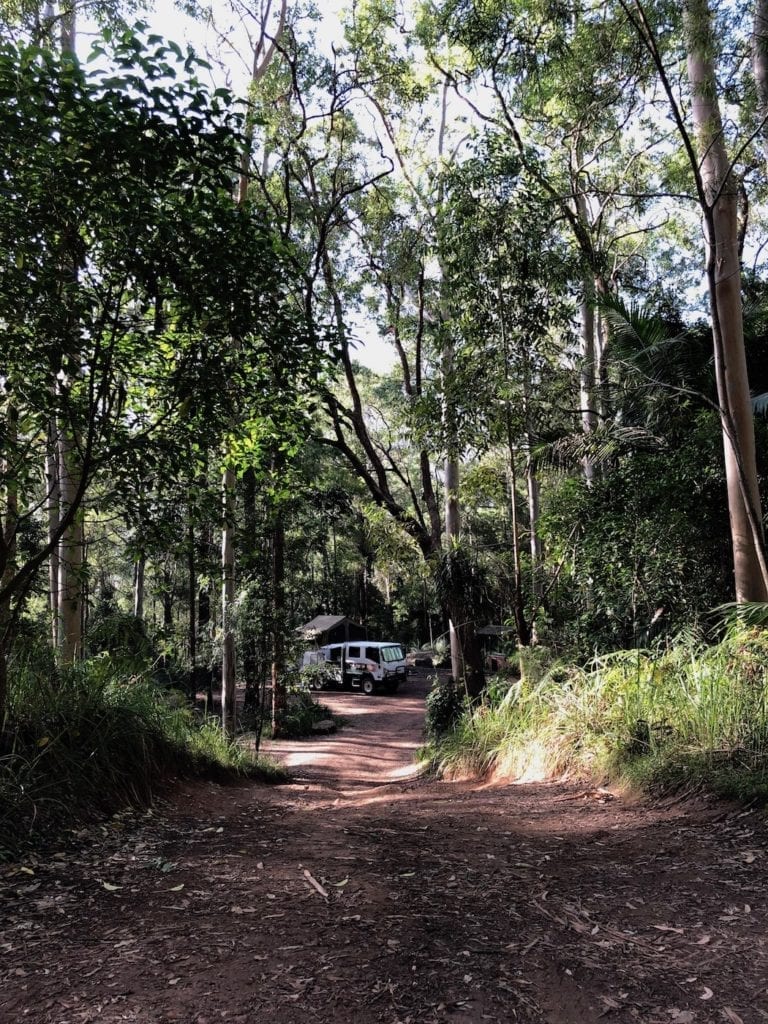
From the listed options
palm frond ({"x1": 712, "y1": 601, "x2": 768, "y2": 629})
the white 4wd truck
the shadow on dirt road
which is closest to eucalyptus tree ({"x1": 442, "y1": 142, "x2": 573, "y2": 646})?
palm frond ({"x1": 712, "y1": 601, "x2": 768, "y2": 629})

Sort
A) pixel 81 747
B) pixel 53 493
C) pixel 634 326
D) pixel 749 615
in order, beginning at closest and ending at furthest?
1. pixel 81 747
2. pixel 53 493
3. pixel 749 615
4. pixel 634 326

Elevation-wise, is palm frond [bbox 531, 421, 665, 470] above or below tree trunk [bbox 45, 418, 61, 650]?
above

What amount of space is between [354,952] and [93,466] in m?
3.02

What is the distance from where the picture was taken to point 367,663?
27516mm

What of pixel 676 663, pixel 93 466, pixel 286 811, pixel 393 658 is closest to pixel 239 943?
pixel 93 466

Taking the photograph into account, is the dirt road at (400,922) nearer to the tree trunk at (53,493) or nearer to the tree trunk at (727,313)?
the tree trunk at (53,493)

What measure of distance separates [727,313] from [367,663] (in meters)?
22.2

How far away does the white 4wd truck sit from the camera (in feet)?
89.6

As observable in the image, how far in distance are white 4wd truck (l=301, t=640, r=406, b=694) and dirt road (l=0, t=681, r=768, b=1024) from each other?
22.9m

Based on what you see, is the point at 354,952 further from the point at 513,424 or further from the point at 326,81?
the point at 326,81

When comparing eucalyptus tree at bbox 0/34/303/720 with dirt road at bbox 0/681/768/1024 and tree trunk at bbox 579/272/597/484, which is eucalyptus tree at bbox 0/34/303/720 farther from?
tree trunk at bbox 579/272/597/484

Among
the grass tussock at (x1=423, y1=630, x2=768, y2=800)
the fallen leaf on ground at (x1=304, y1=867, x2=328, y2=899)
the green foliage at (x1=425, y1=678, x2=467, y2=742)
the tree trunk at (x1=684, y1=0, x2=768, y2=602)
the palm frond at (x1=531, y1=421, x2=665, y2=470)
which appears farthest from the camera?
the green foliage at (x1=425, y1=678, x2=467, y2=742)

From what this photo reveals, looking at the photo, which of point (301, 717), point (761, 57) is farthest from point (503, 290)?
point (301, 717)

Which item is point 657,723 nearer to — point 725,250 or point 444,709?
point 725,250
